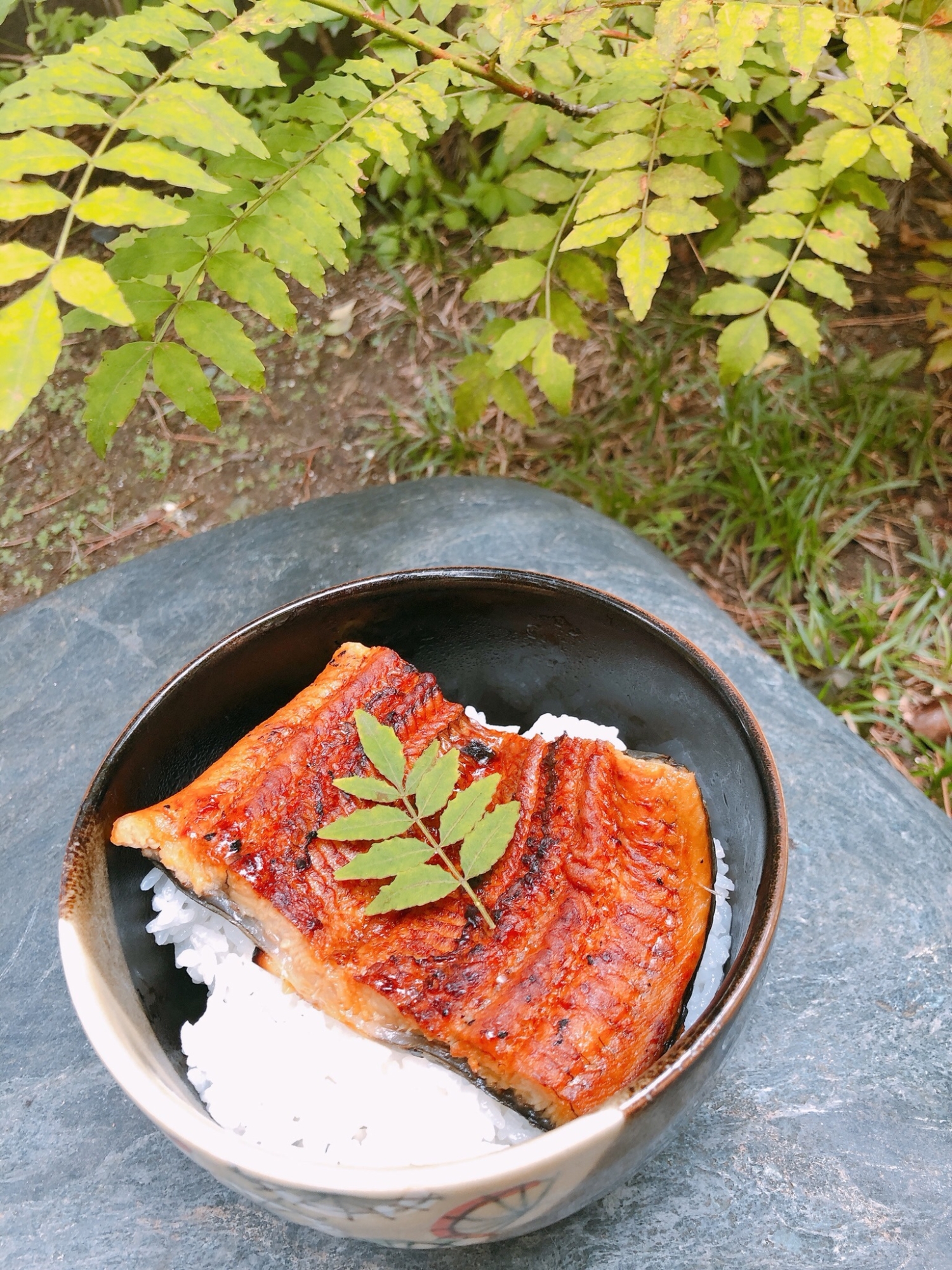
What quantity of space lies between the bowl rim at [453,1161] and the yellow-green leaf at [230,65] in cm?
108

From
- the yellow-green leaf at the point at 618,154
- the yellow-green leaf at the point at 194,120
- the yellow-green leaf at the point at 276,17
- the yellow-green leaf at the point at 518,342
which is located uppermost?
the yellow-green leaf at the point at 276,17

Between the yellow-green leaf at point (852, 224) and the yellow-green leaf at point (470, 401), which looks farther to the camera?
the yellow-green leaf at point (470, 401)

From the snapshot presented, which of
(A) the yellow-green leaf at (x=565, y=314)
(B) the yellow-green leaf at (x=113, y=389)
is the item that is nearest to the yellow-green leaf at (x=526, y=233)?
(A) the yellow-green leaf at (x=565, y=314)

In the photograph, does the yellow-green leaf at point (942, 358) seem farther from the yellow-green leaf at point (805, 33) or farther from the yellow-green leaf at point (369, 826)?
the yellow-green leaf at point (369, 826)

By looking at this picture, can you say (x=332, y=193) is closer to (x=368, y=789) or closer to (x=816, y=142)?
(x=368, y=789)

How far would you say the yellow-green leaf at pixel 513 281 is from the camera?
267 cm

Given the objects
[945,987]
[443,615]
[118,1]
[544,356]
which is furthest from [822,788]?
[118,1]

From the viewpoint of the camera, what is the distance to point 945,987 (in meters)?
2.10

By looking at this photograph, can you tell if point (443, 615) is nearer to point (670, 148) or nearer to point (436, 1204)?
point (436, 1204)

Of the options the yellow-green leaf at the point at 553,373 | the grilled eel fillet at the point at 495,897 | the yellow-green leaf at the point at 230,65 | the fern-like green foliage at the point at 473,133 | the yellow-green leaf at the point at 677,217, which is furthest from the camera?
the yellow-green leaf at the point at 553,373

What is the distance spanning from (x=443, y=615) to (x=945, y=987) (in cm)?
136

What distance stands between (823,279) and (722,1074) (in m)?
2.06

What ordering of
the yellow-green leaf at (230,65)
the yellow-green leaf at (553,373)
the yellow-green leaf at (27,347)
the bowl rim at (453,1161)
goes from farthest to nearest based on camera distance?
the yellow-green leaf at (553,373)
the yellow-green leaf at (230,65)
the yellow-green leaf at (27,347)
the bowl rim at (453,1161)

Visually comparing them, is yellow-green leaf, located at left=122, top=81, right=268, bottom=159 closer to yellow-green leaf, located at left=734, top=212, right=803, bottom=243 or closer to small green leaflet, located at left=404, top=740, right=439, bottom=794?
small green leaflet, located at left=404, top=740, right=439, bottom=794
